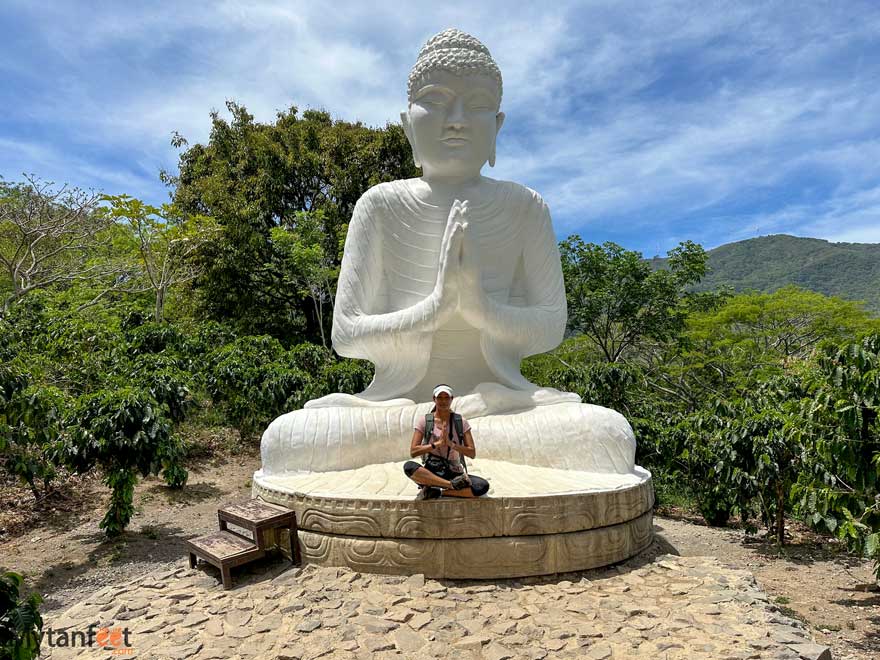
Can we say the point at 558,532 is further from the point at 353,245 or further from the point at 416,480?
the point at 353,245

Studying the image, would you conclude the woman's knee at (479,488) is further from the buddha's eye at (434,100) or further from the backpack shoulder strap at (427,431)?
the buddha's eye at (434,100)

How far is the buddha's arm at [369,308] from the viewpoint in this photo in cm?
561

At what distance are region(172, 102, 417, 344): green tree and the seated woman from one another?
1252cm

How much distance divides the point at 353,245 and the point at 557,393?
100 inches

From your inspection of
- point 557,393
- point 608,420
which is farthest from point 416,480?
point 557,393

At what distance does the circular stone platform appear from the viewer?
4125 mm

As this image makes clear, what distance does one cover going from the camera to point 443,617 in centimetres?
363

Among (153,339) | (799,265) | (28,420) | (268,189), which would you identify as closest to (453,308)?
(28,420)

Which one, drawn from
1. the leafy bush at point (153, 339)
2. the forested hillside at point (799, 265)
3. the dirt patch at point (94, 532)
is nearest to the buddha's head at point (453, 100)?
the dirt patch at point (94, 532)

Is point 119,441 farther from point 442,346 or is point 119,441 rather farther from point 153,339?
point 153,339

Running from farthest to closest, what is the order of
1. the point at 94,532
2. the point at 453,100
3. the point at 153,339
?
the point at 153,339 → the point at 94,532 → the point at 453,100

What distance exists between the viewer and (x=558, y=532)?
4.21 meters

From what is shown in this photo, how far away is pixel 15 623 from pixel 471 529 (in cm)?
259

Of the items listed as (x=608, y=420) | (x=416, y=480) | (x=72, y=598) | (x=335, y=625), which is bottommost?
(x=72, y=598)
